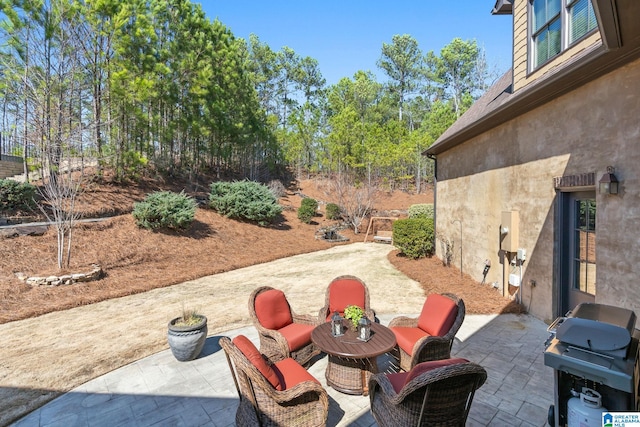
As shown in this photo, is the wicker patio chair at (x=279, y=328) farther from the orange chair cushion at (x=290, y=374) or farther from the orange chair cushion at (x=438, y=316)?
the orange chair cushion at (x=438, y=316)

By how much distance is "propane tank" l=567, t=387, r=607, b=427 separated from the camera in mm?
2051

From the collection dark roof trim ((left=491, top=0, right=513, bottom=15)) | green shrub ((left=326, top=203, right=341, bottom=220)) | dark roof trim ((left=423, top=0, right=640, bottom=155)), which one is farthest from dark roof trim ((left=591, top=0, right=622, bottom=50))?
green shrub ((left=326, top=203, right=341, bottom=220))

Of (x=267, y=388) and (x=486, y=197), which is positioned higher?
(x=486, y=197)

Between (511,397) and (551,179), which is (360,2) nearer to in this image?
(551,179)

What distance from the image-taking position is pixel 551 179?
5.35 m

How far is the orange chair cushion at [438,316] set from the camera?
4.01 m

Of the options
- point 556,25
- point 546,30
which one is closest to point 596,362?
point 556,25

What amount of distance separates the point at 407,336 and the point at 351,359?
0.95 meters

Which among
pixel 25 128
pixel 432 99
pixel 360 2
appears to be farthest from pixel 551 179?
pixel 432 99

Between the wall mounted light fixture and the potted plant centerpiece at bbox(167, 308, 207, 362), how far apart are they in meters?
5.74

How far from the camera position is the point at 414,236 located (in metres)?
10.4

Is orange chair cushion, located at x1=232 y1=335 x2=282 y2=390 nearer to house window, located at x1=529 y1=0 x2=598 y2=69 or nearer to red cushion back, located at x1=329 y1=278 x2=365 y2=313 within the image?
red cushion back, located at x1=329 y1=278 x2=365 y2=313

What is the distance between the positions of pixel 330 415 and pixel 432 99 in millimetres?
39036

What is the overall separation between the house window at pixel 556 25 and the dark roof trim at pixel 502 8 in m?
1.37
